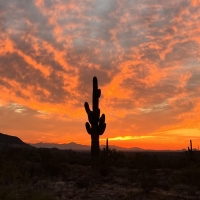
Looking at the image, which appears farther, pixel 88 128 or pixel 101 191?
pixel 88 128

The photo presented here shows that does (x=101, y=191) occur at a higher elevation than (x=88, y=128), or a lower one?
lower

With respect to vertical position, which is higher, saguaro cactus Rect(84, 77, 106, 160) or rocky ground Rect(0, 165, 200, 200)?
saguaro cactus Rect(84, 77, 106, 160)

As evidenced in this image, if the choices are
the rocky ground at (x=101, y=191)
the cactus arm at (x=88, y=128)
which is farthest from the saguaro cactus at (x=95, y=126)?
the rocky ground at (x=101, y=191)

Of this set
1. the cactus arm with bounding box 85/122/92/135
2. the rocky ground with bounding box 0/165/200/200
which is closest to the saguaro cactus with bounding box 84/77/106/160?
the cactus arm with bounding box 85/122/92/135

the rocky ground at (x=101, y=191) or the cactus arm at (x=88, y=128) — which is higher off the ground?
the cactus arm at (x=88, y=128)

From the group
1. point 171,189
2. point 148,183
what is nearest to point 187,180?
point 171,189

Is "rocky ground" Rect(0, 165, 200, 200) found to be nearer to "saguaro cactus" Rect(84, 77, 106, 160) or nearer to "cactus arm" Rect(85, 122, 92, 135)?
"saguaro cactus" Rect(84, 77, 106, 160)

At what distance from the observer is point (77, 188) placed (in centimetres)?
1462

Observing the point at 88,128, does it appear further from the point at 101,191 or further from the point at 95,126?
the point at 101,191

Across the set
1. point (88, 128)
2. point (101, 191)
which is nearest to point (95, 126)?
point (88, 128)

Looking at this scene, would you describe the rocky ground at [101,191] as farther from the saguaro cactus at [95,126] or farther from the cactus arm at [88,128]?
the cactus arm at [88,128]

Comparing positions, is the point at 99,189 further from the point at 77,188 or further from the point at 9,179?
the point at 9,179

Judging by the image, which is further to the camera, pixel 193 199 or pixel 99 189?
pixel 99 189

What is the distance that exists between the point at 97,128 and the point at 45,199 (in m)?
10.3
